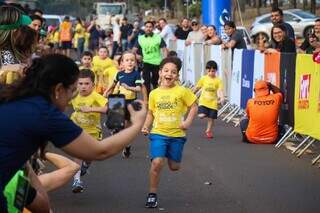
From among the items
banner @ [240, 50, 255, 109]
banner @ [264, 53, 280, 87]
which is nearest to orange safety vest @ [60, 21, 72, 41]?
banner @ [240, 50, 255, 109]

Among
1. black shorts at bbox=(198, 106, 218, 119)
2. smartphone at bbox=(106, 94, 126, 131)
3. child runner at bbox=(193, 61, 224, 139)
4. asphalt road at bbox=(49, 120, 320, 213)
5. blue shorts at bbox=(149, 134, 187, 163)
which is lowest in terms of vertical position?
asphalt road at bbox=(49, 120, 320, 213)

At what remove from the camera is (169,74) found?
355 inches

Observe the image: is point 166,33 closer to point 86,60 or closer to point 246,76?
point 246,76

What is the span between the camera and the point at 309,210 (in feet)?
28.2

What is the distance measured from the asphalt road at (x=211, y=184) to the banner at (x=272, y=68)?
140cm

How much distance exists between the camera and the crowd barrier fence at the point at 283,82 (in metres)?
12.1

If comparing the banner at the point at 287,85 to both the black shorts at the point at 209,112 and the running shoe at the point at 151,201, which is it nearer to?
the black shorts at the point at 209,112

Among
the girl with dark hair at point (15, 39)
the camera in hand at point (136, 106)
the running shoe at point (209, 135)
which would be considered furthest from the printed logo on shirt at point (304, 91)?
the camera in hand at point (136, 106)

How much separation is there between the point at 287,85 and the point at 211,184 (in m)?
3.87

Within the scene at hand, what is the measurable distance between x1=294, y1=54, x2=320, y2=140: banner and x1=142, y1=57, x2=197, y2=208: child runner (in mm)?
3305

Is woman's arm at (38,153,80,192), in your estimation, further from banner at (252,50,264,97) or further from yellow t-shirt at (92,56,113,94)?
yellow t-shirt at (92,56,113,94)

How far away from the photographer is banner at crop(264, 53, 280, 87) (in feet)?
46.2

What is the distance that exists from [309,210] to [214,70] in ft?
22.9

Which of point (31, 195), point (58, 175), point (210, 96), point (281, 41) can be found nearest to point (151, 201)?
point (58, 175)
